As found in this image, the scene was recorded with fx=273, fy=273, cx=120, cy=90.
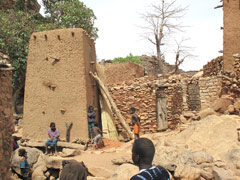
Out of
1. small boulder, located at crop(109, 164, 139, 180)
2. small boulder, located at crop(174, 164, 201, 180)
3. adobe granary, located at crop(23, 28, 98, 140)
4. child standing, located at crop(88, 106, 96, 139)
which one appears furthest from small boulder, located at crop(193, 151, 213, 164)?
adobe granary, located at crop(23, 28, 98, 140)

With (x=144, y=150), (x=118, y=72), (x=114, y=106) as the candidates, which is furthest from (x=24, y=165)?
(x=118, y=72)

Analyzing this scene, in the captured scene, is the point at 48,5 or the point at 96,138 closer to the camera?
the point at 96,138

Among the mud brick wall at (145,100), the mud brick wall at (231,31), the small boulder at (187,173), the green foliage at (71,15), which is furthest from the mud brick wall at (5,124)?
the green foliage at (71,15)

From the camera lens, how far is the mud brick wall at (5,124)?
5199mm

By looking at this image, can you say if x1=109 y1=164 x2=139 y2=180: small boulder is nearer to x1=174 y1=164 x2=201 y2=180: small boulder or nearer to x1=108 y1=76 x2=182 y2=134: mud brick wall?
x1=174 y1=164 x2=201 y2=180: small boulder

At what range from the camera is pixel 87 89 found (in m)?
10.0

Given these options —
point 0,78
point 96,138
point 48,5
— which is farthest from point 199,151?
point 48,5

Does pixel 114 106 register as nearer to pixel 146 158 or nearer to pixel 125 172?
pixel 125 172

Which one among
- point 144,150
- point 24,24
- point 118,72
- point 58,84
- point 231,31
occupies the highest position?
point 24,24

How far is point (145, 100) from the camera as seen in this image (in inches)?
442

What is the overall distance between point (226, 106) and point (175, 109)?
3082mm

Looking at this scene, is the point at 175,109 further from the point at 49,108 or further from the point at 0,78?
the point at 0,78

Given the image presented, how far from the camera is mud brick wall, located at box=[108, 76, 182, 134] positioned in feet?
36.6

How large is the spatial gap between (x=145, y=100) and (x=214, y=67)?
4.51m
